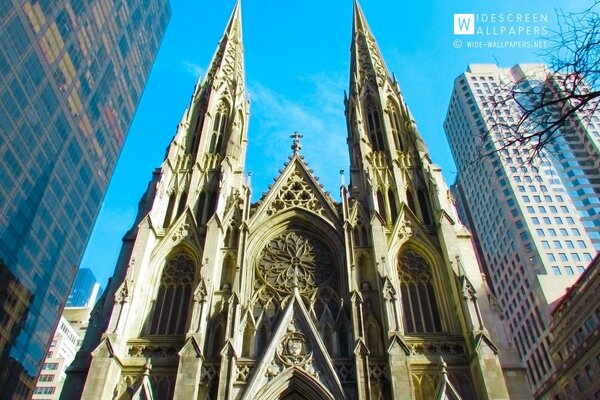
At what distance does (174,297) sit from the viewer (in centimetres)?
2233

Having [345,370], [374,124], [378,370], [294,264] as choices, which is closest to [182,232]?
[294,264]

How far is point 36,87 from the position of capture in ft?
104

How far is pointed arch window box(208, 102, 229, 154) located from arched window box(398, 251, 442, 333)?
45.8 ft

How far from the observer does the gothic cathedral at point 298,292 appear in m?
18.4

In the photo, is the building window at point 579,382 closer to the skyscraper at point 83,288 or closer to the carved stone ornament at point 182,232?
the carved stone ornament at point 182,232

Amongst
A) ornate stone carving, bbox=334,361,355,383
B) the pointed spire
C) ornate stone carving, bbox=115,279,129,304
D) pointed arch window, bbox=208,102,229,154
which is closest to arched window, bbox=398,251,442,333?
ornate stone carving, bbox=334,361,355,383

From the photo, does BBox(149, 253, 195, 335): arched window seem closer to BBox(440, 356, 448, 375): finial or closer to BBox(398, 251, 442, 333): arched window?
BBox(398, 251, 442, 333): arched window

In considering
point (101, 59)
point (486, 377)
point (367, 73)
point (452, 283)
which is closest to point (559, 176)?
point (367, 73)

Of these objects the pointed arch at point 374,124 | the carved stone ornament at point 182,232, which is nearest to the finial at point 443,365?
the carved stone ornament at point 182,232

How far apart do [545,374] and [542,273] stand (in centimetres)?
899

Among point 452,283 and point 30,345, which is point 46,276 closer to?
point 30,345

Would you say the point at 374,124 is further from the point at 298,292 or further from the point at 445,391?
the point at 445,391

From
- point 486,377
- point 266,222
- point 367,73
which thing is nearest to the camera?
point 486,377

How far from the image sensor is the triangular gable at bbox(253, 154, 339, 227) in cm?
2528
